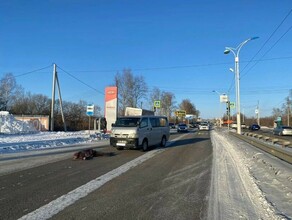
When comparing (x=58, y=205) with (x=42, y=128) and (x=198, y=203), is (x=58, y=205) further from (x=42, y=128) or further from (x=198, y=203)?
(x=42, y=128)

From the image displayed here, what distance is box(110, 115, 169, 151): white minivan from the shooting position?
19.3m

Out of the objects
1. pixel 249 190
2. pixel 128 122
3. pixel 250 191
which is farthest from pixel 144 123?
pixel 250 191

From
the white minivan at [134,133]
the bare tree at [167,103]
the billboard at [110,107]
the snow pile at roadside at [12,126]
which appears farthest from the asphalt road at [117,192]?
the bare tree at [167,103]

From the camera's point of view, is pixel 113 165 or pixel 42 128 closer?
pixel 113 165

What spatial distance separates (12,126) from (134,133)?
29750 millimetres

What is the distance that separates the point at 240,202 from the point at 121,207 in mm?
2481

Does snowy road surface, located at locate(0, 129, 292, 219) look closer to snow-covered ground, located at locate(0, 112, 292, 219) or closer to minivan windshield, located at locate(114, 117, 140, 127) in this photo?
snow-covered ground, located at locate(0, 112, 292, 219)

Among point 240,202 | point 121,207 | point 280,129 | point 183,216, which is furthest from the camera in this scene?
point 280,129

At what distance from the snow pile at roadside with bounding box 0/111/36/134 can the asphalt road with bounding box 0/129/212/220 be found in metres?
32.6

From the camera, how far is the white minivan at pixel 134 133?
760 inches

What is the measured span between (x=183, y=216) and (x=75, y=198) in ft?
8.26

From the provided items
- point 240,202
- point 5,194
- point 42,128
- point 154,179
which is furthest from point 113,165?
point 42,128

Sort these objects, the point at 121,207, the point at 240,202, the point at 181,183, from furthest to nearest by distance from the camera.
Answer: the point at 181,183 → the point at 240,202 → the point at 121,207

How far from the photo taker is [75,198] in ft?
25.2
